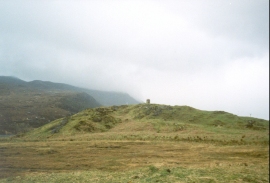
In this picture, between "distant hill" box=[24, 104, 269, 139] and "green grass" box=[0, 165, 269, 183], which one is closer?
"green grass" box=[0, 165, 269, 183]

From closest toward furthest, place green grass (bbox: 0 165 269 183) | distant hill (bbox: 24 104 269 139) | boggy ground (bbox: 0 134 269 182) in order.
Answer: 1. green grass (bbox: 0 165 269 183)
2. boggy ground (bbox: 0 134 269 182)
3. distant hill (bbox: 24 104 269 139)

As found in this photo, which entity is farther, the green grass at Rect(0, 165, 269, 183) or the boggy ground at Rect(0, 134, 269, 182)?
the boggy ground at Rect(0, 134, 269, 182)

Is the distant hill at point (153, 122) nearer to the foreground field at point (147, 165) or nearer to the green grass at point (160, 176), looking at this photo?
the foreground field at point (147, 165)

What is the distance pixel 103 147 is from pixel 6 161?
9885mm

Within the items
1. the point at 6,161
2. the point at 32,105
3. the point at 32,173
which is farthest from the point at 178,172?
the point at 32,105

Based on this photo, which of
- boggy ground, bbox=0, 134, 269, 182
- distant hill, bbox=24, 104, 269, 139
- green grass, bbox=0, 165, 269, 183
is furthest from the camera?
distant hill, bbox=24, 104, 269, 139

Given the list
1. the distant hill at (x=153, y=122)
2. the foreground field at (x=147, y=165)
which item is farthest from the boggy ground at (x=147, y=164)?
the distant hill at (x=153, y=122)

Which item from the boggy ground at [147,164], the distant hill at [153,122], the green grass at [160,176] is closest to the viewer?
the green grass at [160,176]

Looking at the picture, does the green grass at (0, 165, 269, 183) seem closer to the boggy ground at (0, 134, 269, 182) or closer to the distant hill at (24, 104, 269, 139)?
the boggy ground at (0, 134, 269, 182)

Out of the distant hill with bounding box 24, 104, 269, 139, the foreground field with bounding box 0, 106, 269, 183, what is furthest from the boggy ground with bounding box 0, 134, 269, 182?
the distant hill with bounding box 24, 104, 269, 139

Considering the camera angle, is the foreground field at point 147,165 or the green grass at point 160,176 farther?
the foreground field at point 147,165

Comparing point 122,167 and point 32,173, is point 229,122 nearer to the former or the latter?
point 122,167

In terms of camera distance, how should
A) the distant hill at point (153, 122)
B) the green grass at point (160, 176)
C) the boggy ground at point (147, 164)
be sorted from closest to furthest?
the green grass at point (160, 176), the boggy ground at point (147, 164), the distant hill at point (153, 122)

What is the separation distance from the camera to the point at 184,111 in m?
48.9
